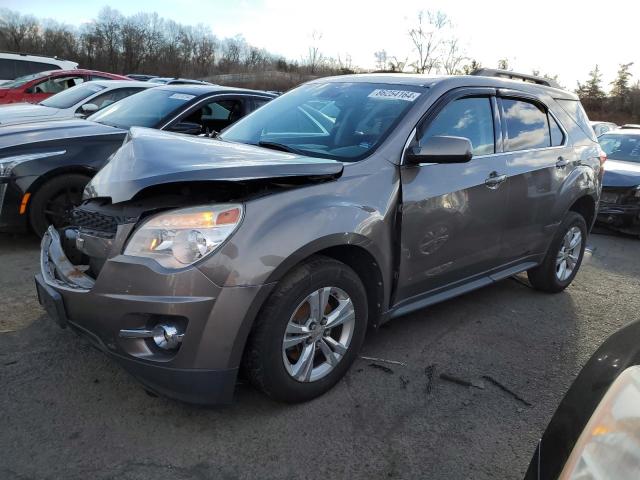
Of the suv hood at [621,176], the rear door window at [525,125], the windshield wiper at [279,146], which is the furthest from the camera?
the suv hood at [621,176]

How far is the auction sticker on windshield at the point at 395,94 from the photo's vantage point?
333 cm

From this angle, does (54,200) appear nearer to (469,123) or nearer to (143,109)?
(143,109)

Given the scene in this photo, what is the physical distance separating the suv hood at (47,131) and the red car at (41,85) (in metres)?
6.81

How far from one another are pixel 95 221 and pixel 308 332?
121cm

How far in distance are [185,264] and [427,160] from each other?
1.51m

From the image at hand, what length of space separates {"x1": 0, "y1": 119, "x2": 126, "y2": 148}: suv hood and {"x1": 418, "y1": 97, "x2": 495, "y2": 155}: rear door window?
3.30 metres

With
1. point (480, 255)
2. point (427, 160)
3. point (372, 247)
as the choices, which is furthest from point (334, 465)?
point (480, 255)

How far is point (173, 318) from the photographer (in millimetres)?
2330

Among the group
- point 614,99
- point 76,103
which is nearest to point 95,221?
point 76,103

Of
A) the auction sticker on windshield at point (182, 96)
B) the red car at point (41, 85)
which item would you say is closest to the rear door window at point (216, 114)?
the auction sticker on windshield at point (182, 96)

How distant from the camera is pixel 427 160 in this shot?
3027mm

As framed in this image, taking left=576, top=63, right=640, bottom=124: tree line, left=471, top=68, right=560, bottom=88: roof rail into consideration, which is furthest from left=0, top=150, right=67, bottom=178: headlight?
left=576, top=63, right=640, bottom=124: tree line

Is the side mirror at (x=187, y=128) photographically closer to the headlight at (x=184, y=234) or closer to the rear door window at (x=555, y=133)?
the headlight at (x=184, y=234)

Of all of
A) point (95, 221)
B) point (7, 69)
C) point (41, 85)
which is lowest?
point (95, 221)
